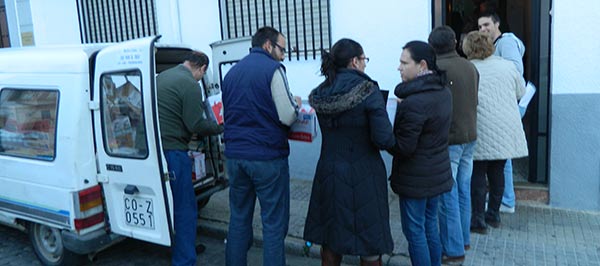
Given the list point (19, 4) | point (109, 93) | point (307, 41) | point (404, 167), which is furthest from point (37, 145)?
point (19, 4)

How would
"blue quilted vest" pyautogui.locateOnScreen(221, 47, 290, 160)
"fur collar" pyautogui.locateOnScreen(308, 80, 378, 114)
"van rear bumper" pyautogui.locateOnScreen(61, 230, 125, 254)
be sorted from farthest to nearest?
"van rear bumper" pyautogui.locateOnScreen(61, 230, 125, 254) → "blue quilted vest" pyautogui.locateOnScreen(221, 47, 290, 160) → "fur collar" pyautogui.locateOnScreen(308, 80, 378, 114)

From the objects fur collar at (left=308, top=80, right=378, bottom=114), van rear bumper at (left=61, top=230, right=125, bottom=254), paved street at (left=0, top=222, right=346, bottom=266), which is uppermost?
fur collar at (left=308, top=80, right=378, bottom=114)

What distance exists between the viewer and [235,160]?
3.49 meters

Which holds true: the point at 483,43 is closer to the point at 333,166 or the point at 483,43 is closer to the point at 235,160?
the point at 333,166

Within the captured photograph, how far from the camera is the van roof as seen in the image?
3684 millimetres

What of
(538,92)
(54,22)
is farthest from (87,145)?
(54,22)

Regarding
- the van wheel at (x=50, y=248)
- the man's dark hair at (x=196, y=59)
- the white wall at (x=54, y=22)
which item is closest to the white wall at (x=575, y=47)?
the man's dark hair at (x=196, y=59)

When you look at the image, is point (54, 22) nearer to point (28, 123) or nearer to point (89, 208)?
point (28, 123)

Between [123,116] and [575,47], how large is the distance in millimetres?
4115

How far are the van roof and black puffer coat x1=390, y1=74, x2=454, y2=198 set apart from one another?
2.34 m

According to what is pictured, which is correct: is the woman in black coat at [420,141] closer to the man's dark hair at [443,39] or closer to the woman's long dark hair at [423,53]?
the woman's long dark hair at [423,53]

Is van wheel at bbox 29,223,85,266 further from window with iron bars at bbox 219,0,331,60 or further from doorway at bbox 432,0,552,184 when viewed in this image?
doorway at bbox 432,0,552,184

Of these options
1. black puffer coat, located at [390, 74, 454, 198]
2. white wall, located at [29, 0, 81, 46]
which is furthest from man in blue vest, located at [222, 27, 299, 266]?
white wall, located at [29, 0, 81, 46]

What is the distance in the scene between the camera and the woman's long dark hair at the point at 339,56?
9.87 feet
